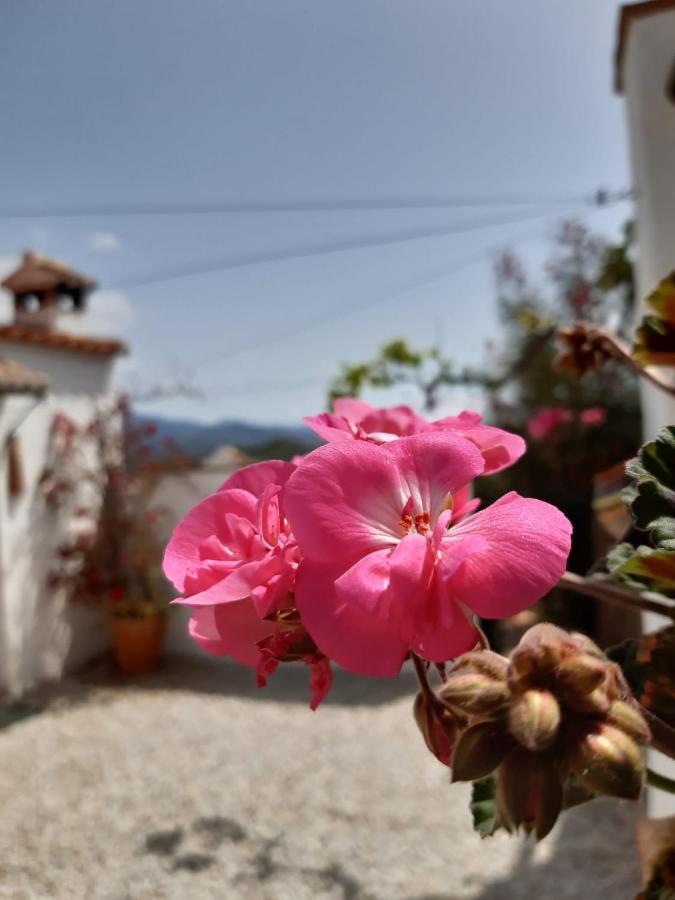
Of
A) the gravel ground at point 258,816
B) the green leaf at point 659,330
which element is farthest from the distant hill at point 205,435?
the green leaf at point 659,330

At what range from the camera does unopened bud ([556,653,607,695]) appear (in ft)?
0.60

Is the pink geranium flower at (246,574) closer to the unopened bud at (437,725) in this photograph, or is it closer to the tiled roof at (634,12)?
the unopened bud at (437,725)

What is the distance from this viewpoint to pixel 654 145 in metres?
1.31

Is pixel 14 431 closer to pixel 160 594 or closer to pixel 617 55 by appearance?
pixel 160 594

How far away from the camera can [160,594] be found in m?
3.85

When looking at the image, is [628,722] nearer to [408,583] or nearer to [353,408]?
[408,583]

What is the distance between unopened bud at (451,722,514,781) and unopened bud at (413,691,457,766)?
0.03 m

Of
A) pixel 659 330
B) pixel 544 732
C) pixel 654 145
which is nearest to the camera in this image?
pixel 544 732

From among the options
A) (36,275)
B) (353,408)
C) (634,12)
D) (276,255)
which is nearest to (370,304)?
(276,255)

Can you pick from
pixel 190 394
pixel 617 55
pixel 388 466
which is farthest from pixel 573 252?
pixel 388 466

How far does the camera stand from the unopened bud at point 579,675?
7.2 inches

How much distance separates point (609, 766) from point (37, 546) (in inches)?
142

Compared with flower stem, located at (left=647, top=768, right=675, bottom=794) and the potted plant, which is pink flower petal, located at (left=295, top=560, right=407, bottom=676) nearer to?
flower stem, located at (left=647, top=768, right=675, bottom=794)

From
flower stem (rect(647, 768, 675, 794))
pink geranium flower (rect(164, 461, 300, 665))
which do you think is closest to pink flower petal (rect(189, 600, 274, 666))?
pink geranium flower (rect(164, 461, 300, 665))
